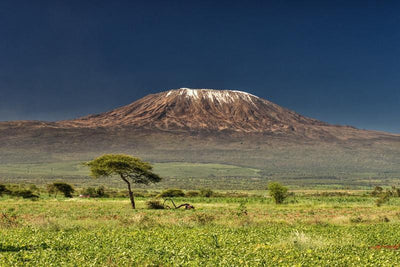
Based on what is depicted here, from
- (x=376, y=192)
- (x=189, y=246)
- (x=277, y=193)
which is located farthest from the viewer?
(x=376, y=192)

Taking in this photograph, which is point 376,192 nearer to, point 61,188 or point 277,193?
point 277,193

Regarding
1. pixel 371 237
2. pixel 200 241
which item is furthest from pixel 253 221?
pixel 200 241

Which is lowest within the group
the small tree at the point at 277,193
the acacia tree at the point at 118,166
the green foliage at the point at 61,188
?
the green foliage at the point at 61,188

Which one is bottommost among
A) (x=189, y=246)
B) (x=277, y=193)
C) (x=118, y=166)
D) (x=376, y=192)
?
(x=376, y=192)

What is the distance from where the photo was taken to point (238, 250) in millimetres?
15602

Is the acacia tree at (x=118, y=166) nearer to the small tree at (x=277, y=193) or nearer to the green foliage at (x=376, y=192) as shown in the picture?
the small tree at (x=277, y=193)

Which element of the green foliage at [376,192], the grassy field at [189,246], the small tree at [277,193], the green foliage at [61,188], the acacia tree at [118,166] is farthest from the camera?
the green foliage at [376,192]

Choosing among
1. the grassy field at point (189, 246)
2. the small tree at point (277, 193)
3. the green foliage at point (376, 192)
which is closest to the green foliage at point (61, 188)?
the small tree at point (277, 193)

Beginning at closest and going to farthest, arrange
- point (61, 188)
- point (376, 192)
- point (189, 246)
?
point (189, 246) → point (61, 188) → point (376, 192)

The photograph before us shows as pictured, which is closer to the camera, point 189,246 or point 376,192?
point 189,246

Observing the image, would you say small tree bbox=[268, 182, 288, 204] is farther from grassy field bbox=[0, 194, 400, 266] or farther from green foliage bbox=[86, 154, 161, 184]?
grassy field bbox=[0, 194, 400, 266]

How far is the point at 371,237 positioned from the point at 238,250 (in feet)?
31.9

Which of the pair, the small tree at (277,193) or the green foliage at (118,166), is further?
the small tree at (277,193)

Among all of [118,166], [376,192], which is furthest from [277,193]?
[376,192]
